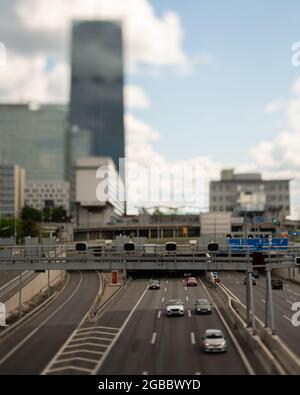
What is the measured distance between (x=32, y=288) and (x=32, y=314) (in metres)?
11.0

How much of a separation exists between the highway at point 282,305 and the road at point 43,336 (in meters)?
16.5

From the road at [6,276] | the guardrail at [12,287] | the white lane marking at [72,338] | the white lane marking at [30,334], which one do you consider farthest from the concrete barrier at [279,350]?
the road at [6,276]

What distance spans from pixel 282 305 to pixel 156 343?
26.6 m

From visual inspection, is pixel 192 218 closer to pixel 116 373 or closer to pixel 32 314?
pixel 32 314

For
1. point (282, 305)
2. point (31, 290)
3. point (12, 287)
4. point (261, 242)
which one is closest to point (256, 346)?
point (261, 242)

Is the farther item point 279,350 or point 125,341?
point 125,341

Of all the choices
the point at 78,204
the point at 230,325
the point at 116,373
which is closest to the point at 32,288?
the point at 230,325

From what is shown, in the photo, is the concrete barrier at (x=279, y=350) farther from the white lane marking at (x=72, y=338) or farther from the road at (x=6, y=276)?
the road at (x=6, y=276)

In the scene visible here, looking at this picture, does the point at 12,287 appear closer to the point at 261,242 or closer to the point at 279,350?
the point at 261,242

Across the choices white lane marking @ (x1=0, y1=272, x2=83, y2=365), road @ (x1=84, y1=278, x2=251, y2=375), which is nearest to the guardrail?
white lane marking @ (x1=0, y1=272, x2=83, y2=365)

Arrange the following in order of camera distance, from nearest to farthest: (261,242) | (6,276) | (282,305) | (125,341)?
(125,341)
(261,242)
(282,305)
(6,276)

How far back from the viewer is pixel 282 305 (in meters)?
60.5

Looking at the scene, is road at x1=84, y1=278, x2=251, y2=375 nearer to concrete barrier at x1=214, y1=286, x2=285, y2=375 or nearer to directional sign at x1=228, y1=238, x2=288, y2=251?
concrete barrier at x1=214, y1=286, x2=285, y2=375
